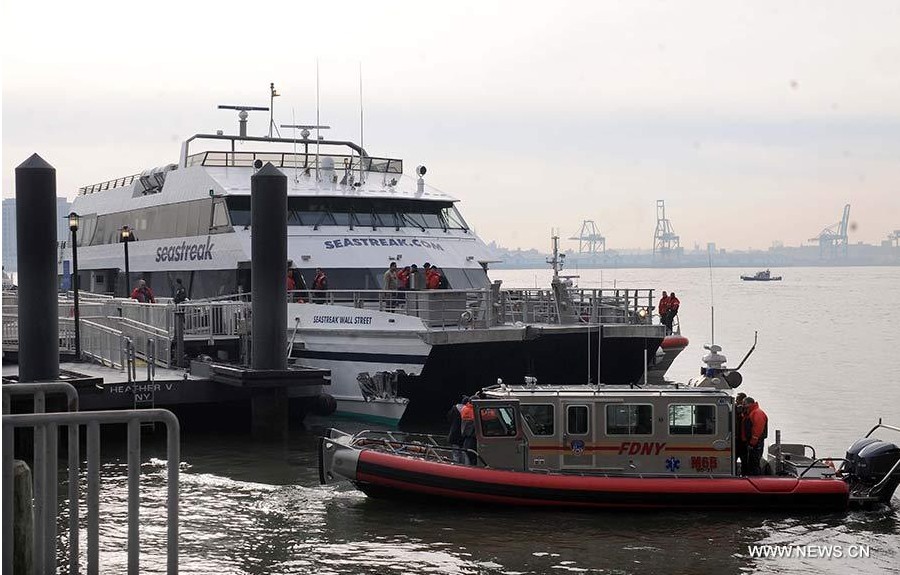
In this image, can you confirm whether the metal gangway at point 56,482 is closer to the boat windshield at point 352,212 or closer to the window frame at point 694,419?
the window frame at point 694,419

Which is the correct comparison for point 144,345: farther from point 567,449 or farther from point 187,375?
point 567,449

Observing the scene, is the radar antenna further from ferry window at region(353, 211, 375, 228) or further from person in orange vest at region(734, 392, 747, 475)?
person in orange vest at region(734, 392, 747, 475)

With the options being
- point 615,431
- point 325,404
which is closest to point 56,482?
point 615,431

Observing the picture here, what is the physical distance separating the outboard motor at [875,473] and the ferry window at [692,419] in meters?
2.12

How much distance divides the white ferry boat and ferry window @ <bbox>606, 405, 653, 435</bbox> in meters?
2.66

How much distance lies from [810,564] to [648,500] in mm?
2281

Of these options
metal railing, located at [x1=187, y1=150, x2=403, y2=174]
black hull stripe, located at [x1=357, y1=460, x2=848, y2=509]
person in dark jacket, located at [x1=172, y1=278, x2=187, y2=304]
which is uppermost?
metal railing, located at [x1=187, y1=150, x2=403, y2=174]

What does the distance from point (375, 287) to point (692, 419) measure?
1019 centimetres

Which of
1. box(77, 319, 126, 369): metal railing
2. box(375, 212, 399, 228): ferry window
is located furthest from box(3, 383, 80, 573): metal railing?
box(375, 212, 399, 228): ferry window

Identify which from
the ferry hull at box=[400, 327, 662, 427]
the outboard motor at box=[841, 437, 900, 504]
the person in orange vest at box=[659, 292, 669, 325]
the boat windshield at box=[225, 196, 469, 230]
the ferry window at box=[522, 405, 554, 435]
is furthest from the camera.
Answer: the person in orange vest at box=[659, 292, 669, 325]

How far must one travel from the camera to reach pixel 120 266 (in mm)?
31656

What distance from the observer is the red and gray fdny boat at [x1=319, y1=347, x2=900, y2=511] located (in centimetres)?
1448

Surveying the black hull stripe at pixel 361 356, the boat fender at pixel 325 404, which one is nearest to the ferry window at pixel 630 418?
the black hull stripe at pixel 361 356

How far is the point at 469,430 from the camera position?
1510 cm
